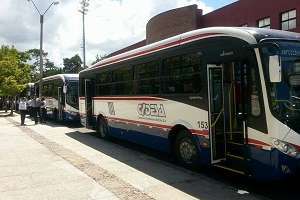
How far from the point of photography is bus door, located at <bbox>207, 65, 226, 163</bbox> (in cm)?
960

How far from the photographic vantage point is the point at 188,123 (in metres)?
10.5

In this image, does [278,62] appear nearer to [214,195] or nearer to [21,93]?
[214,195]

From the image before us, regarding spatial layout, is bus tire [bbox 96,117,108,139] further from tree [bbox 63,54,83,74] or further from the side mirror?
tree [bbox 63,54,83,74]

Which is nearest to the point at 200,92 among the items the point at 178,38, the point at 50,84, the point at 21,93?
the point at 178,38

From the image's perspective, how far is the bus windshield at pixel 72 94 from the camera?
79.8 ft

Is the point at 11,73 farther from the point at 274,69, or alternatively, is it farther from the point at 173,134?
the point at 274,69

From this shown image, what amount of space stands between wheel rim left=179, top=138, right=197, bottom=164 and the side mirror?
10.6ft

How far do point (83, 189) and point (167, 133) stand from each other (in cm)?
327

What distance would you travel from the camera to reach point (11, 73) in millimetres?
45844

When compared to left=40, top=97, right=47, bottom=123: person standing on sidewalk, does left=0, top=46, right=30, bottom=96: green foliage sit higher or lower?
higher

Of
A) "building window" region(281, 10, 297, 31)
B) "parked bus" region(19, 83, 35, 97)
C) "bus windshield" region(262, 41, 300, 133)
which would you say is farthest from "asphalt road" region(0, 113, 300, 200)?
"parked bus" region(19, 83, 35, 97)

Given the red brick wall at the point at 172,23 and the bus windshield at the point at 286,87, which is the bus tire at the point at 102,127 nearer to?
the bus windshield at the point at 286,87

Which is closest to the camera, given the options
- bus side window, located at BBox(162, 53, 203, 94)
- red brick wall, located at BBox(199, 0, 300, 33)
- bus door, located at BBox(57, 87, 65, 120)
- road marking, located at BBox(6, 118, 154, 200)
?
road marking, located at BBox(6, 118, 154, 200)

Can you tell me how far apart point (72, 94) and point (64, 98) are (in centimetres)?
74
